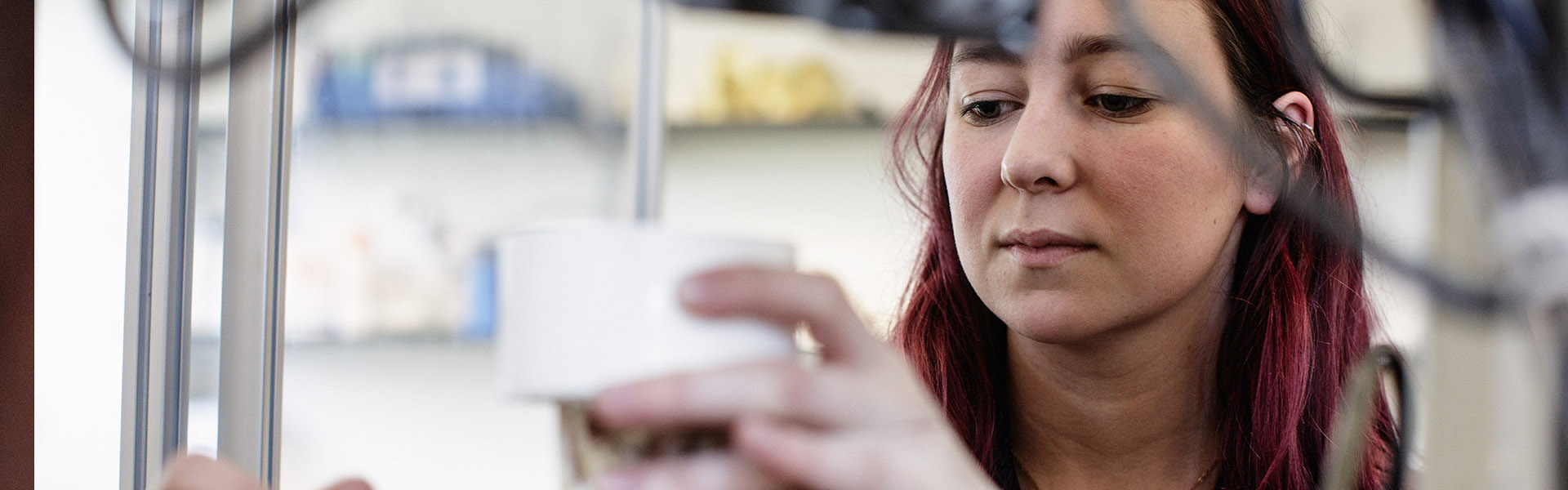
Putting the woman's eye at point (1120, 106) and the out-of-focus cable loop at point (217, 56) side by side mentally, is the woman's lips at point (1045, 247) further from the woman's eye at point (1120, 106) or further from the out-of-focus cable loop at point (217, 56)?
the out-of-focus cable loop at point (217, 56)

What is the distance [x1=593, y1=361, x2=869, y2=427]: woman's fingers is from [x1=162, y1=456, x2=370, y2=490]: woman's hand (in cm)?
12

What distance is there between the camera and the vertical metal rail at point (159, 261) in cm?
34

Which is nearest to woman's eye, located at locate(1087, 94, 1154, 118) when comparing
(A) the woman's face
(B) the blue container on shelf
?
(A) the woman's face

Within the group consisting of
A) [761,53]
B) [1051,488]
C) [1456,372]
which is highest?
[761,53]

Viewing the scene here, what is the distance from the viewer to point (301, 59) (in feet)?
1.17

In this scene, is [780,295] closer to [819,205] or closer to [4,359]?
[4,359]

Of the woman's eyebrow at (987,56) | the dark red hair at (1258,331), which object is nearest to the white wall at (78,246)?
the woman's eyebrow at (987,56)

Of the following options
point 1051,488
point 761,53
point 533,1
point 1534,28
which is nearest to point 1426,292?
point 1534,28

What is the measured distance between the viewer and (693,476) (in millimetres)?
203

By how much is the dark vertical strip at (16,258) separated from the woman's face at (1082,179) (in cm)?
36

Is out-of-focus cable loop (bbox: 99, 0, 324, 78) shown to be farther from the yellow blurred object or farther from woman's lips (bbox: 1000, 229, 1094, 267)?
the yellow blurred object

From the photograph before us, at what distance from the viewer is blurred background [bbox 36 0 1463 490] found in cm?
32

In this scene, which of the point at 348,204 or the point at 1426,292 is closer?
the point at 1426,292

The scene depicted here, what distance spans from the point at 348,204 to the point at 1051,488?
419 mm
